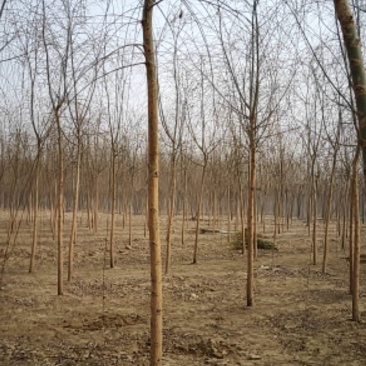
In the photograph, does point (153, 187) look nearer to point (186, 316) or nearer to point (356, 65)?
point (356, 65)

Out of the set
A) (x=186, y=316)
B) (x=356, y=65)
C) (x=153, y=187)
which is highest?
(x=356, y=65)

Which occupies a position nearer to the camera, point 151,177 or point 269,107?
point 151,177

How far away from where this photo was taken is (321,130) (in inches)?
292

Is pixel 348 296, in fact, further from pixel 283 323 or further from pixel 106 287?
pixel 106 287

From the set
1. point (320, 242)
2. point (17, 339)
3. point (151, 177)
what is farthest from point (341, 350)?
point (320, 242)

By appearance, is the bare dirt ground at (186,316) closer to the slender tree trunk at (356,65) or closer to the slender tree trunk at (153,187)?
the slender tree trunk at (153,187)

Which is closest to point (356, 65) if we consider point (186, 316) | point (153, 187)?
point (153, 187)

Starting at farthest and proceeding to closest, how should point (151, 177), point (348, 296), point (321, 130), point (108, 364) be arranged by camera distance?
point (321, 130) → point (348, 296) → point (108, 364) → point (151, 177)

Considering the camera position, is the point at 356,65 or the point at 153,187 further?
the point at 153,187

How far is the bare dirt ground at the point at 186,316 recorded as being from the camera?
12.0ft

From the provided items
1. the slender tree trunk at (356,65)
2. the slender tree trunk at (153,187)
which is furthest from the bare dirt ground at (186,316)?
the slender tree trunk at (356,65)

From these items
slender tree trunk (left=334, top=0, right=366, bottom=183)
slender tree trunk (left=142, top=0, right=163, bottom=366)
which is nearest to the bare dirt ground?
slender tree trunk (left=142, top=0, right=163, bottom=366)

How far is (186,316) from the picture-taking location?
4938mm

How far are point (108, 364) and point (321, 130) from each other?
5.94m
